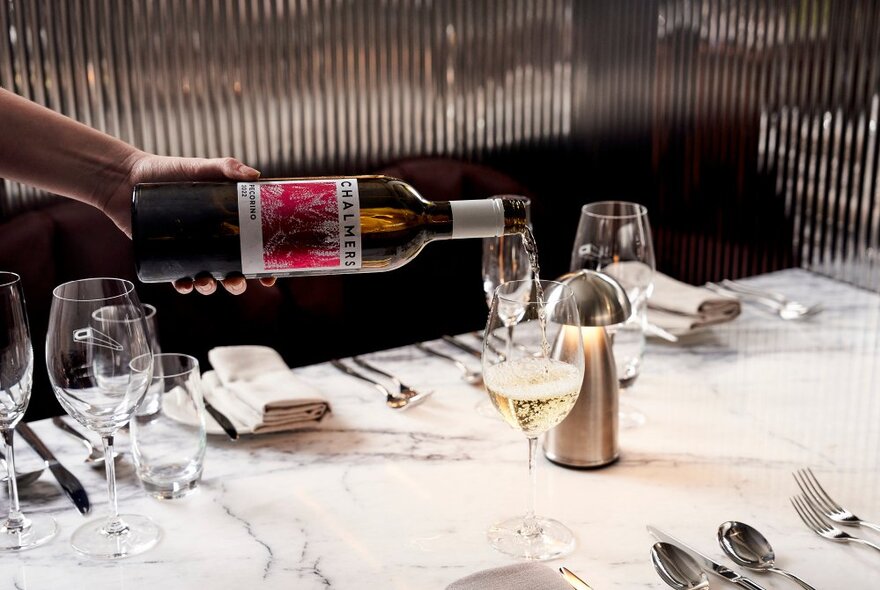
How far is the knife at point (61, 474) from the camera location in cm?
115

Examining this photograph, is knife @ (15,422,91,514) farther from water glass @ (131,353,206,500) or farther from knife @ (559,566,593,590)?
knife @ (559,566,593,590)

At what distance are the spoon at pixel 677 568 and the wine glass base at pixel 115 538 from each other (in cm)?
58

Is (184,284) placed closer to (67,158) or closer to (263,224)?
(263,224)

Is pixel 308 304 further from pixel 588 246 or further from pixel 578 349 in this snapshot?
pixel 578 349

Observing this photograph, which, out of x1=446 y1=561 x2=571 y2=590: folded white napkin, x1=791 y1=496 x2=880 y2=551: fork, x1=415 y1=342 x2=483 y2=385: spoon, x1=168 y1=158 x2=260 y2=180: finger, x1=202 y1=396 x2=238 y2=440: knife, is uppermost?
x1=168 y1=158 x2=260 y2=180: finger

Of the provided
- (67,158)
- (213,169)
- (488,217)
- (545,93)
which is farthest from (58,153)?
(545,93)

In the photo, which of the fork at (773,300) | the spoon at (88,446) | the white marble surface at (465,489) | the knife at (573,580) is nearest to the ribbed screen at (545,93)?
the fork at (773,300)

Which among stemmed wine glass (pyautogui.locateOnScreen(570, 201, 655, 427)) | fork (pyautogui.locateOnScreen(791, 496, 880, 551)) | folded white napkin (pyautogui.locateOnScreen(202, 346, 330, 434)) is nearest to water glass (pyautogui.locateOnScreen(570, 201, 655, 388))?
stemmed wine glass (pyautogui.locateOnScreen(570, 201, 655, 427))

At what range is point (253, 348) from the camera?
5.11 ft

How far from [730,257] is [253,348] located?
1.87 m

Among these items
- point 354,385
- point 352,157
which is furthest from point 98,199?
point 352,157

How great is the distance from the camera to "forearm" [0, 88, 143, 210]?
1329 millimetres

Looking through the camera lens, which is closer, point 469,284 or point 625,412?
point 625,412

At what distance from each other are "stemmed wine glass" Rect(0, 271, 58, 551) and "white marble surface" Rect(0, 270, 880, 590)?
27 millimetres
